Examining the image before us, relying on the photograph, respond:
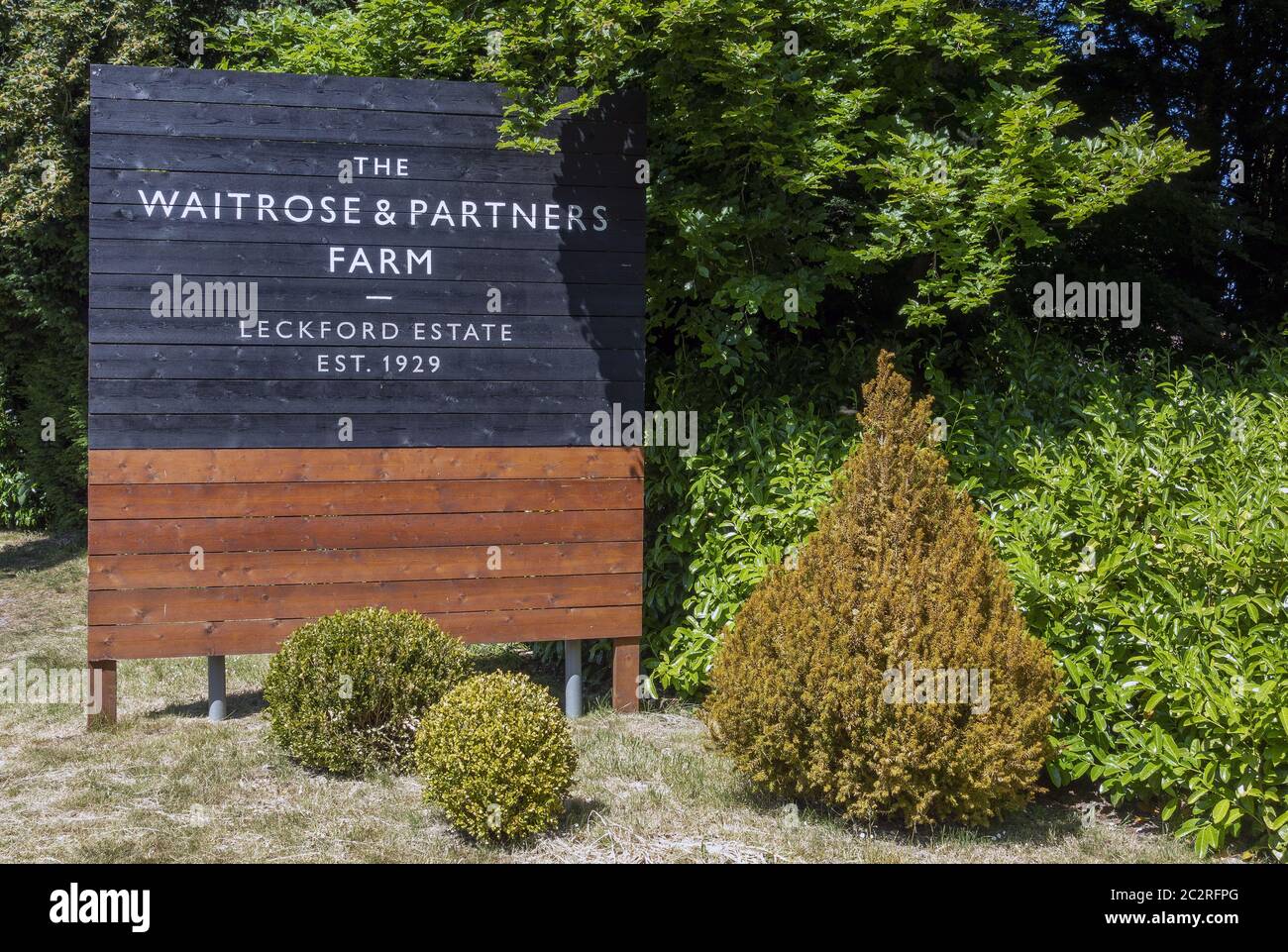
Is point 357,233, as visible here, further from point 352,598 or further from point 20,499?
point 20,499

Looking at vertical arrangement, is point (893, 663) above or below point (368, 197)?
below

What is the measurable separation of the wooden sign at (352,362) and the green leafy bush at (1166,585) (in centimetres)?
287

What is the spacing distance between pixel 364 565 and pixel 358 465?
687 mm

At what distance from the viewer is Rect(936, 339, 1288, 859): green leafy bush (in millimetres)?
4855

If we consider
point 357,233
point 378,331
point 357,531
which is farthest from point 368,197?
point 357,531

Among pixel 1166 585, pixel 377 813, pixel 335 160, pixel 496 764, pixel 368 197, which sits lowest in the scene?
pixel 377 813

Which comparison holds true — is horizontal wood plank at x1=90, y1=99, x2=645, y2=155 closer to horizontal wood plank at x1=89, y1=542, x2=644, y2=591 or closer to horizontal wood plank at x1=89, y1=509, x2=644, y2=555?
horizontal wood plank at x1=89, y1=509, x2=644, y2=555

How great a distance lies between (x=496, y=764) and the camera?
16.9 feet

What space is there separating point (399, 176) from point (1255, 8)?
7.88 meters

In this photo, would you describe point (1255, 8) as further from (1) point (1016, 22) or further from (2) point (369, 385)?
(2) point (369, 385)

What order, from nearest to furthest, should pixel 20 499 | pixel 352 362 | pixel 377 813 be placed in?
1. pixel 377 813
2. pixel 352 362
3. pixel 20 499

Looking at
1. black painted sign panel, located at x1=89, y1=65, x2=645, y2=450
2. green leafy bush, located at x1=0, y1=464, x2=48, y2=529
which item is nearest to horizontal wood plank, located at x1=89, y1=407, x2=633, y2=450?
black painted sign panel, located at x1=89, y1=65, x2=645, y2=450

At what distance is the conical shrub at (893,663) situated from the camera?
16.6 ft

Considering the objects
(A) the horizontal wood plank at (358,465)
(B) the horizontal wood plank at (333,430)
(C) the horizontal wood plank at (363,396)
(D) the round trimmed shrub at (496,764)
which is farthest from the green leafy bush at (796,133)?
(D) the round trimmed shrub at (496,764)
